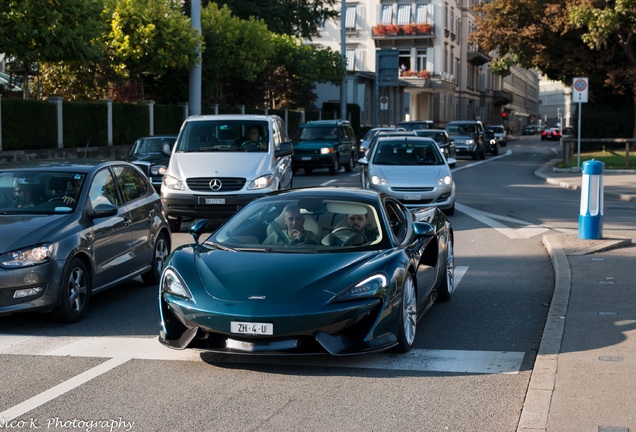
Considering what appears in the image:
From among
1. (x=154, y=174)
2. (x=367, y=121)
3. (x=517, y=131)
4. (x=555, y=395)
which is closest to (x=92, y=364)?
(x=555, y=395)

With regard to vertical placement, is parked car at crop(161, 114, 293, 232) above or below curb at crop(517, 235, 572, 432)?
above

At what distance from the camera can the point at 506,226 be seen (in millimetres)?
17344

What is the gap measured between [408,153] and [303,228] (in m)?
12.2

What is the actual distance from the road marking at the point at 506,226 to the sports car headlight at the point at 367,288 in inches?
347

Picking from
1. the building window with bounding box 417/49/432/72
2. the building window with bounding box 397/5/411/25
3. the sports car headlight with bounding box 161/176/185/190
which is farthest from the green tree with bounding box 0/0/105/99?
the building window with bounding box 417/49/432/72

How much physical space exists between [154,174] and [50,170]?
1063cm

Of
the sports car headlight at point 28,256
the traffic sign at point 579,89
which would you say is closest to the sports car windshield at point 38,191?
the sports car headlight at point 28,256

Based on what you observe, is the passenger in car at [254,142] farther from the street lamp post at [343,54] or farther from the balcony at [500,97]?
the balcony at [500,97]

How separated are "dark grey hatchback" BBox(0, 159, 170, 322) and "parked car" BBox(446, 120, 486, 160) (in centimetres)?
3706

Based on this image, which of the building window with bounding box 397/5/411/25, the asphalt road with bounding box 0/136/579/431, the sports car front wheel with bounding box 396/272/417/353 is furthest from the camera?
the building window with bounding box 397/5/411/25

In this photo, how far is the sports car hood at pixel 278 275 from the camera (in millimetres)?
6910

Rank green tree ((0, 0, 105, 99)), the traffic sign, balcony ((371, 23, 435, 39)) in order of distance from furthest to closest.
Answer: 1. balcony ((371, 23, 435, 39))
2. the traffic sign
3. green tree ((0, 0, 105, 99))

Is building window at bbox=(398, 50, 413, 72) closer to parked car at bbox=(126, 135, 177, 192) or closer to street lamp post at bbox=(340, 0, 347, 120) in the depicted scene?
street lamp post at bbox=(340, 0, 347, 120)

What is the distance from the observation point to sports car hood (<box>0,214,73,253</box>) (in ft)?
27.5
